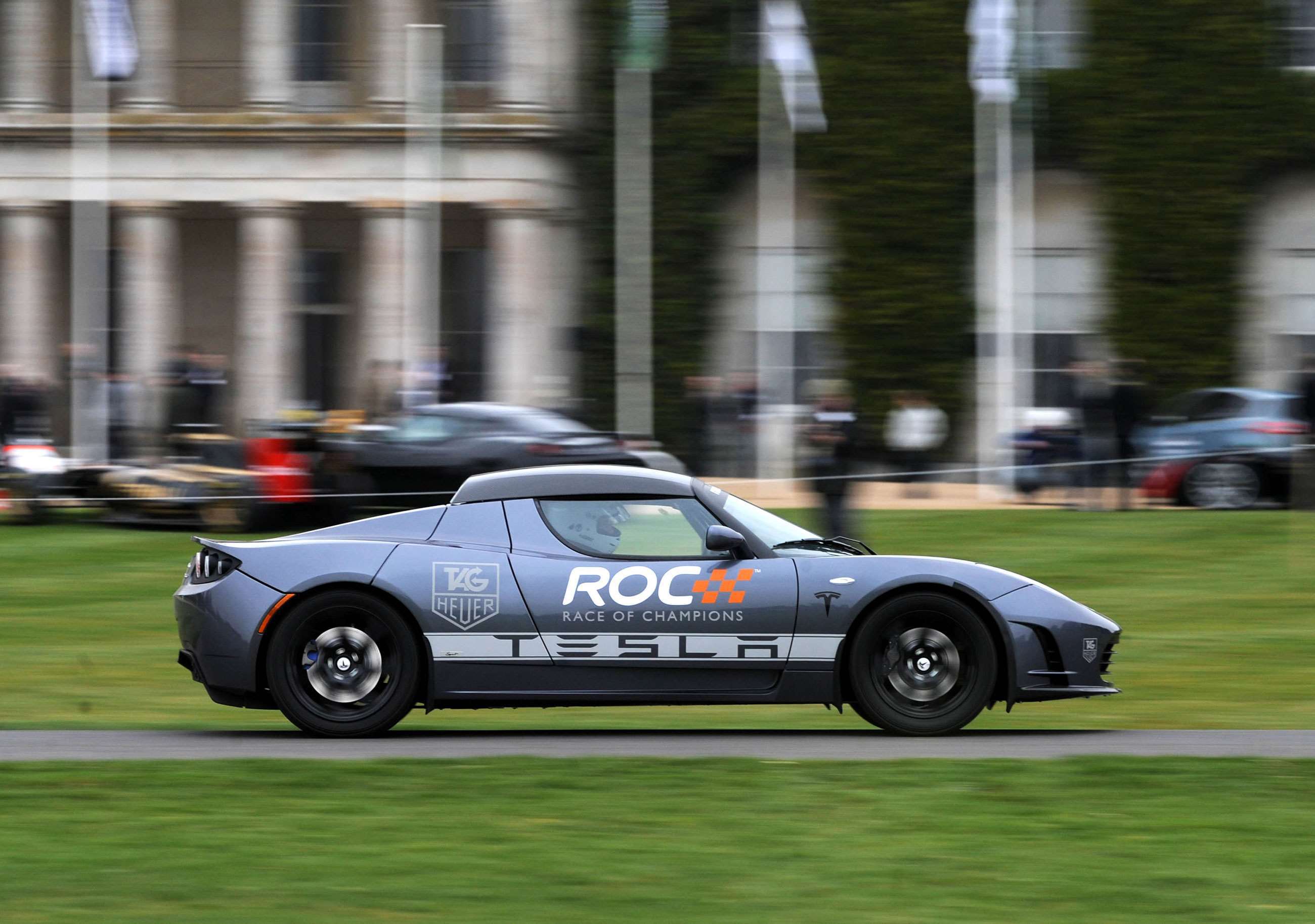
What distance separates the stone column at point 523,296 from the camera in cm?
3453

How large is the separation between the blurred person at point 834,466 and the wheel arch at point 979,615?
7916 mm

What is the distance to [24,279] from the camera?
36.1m

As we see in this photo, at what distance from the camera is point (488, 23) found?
1393 inches

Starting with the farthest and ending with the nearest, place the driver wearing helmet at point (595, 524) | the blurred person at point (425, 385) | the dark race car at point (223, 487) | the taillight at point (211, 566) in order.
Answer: the blurred person at point (425, 385) < the dark race car at point (223, 487) < the driver wearing helmet at point (595, 524) < the taillight at point (211, 566)

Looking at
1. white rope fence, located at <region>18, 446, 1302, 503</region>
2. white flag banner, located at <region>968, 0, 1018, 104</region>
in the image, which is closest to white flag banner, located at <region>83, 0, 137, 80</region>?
white rope fence, located at <region>18, 446, 1302, 503</region>

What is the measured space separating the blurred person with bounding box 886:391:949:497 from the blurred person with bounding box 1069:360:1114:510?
183 inches

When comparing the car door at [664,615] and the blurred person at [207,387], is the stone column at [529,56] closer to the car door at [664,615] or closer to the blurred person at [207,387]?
the blurred person at [207,387]

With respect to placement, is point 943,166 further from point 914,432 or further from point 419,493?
point 419,493

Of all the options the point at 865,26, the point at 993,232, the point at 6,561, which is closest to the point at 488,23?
the point at 865,26

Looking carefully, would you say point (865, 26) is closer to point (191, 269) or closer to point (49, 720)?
point (191, 269)

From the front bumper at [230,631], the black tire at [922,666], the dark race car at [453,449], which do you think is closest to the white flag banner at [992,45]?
the dark race car at [453,449]

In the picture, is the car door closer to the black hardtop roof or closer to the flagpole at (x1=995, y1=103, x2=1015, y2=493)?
the black hardtop roof

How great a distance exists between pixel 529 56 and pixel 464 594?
87.5 feet

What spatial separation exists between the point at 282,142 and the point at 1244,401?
60.3 ft
